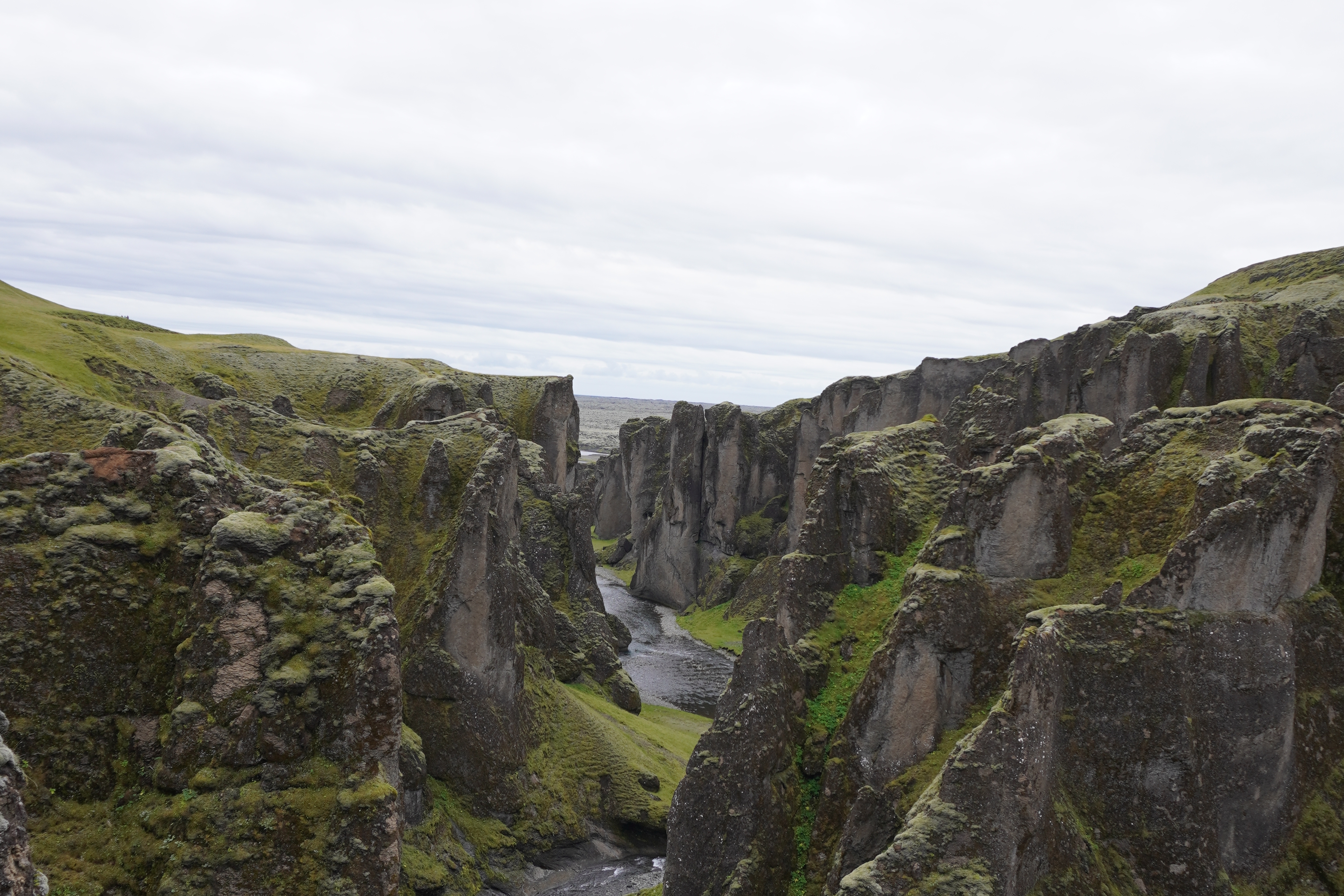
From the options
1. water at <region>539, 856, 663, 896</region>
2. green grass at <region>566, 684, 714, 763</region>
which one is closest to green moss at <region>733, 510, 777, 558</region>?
green grass at <region>566, 684, 714, 763</region>

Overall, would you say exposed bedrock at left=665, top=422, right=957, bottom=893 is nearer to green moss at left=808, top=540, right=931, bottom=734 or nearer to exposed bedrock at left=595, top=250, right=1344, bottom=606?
green moss at left=808, top=540, right=931, bottom=734

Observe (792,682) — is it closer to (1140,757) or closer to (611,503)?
(1140,757)

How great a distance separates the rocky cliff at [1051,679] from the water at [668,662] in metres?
35.7

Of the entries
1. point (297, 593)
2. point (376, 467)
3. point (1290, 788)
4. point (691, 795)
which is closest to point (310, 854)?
point (297, 593)

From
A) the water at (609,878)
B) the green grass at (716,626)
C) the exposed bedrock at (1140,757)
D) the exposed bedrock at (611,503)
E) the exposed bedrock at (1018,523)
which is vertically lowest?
the water at (609,878)

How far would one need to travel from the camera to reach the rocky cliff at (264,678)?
70.7ft

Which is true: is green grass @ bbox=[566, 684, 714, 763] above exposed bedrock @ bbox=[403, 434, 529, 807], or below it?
below

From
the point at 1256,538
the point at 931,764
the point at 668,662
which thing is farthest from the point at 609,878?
the point at 668,662

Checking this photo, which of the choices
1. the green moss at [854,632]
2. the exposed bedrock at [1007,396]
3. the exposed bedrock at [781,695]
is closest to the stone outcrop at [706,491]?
the exposed bedrock at [1007,396]

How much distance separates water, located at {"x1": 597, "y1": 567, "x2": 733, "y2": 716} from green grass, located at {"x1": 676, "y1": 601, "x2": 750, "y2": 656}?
0.93 metres

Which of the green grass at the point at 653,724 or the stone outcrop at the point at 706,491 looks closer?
the green grass at the point at 653,724

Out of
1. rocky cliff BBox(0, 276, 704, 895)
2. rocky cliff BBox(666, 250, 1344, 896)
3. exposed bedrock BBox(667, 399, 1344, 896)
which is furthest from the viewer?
rocky cliff BBox(666, 250, 1344, 896)

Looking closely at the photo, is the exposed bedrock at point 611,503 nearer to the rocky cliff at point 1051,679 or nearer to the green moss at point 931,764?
the rocky cliff at point 1051,679

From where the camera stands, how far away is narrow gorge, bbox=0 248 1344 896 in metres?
22.1
